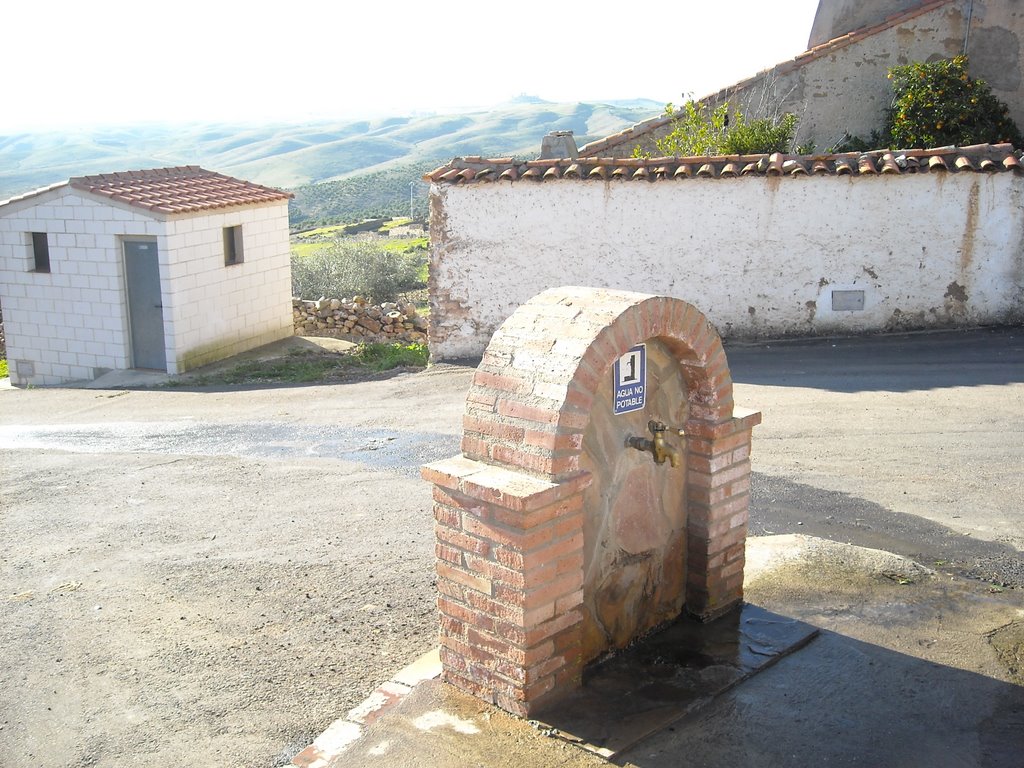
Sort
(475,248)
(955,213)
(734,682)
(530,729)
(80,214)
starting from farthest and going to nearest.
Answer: (80,214) → (475,248) → (955,213) → (734,682) → (530,729)

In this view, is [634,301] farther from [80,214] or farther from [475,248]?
[80,214]

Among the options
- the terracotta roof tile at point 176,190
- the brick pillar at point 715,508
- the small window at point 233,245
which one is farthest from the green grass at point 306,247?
the brick pillar at point 715,508

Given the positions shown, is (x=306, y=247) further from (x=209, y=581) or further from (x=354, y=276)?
(x=209, y=581)

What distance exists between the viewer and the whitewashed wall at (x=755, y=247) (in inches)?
541

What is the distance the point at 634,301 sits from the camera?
16.6ft

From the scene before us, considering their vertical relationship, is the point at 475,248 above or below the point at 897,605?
above

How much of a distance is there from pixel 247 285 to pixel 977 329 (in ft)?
40.3

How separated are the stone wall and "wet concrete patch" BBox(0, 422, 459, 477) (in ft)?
25.9

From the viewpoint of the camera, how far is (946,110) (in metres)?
16.1

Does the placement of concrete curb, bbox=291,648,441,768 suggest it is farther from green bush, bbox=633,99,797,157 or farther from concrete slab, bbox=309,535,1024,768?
green bush, bbox=633,99,797,157

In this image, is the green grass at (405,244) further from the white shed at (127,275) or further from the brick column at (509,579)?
the brick column at (509,579)

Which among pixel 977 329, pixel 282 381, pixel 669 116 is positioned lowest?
pixel 282 381

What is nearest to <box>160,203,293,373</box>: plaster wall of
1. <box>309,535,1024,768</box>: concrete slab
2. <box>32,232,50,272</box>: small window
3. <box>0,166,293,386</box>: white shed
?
<box>0,166,293,386</box>: white shed

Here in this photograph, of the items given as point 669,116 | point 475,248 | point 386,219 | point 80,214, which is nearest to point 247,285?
point 80,214
